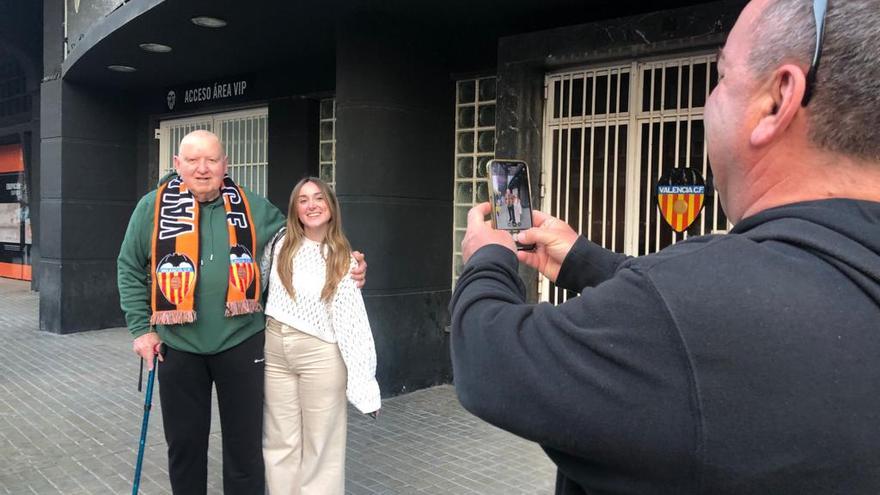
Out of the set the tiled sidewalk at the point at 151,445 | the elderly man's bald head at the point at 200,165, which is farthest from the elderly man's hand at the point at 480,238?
the tiled sidewalk at the point at 151,445

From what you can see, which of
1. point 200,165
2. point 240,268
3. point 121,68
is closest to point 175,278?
point 240,268

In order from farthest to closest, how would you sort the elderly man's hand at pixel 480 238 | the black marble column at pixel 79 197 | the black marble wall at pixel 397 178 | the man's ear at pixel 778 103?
the black marble column at pixel 79 197
the black marble wall at pixel 397 178
the elderly man's hand at pixel 480 238
the man's ear at pixel 778 103

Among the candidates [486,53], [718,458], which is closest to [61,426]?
[486,53]

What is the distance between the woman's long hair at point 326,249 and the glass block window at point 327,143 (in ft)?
13.9

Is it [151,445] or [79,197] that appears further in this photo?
[79,197]

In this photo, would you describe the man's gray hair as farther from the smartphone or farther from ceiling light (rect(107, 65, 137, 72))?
ceiling light (rect(107, 65, 137, 72))

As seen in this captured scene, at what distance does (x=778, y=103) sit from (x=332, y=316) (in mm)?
2960

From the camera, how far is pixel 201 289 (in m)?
3.42

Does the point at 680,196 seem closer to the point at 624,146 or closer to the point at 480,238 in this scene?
the point at 624,146

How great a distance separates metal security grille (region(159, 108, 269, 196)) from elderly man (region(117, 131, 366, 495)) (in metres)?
5.39

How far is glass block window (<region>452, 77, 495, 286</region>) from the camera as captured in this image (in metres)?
6.81

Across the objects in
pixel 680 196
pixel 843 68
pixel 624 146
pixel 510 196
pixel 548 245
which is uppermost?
pixel 624 146

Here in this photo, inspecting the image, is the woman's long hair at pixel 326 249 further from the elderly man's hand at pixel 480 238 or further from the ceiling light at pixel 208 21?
the ceiling light at pixel 208 21

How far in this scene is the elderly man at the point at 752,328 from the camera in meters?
0.84
